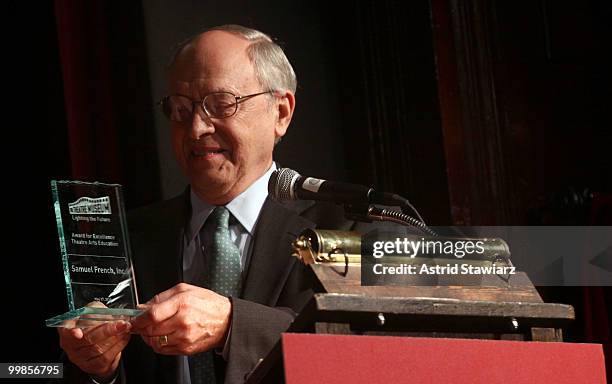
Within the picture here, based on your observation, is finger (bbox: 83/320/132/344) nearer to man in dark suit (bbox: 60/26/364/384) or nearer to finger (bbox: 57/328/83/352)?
finger (bbox: 57/328/83/352)

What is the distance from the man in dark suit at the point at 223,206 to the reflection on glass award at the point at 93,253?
57 centimetres

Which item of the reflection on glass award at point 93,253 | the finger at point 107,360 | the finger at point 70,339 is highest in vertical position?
the reflection on glass award at point 93,253

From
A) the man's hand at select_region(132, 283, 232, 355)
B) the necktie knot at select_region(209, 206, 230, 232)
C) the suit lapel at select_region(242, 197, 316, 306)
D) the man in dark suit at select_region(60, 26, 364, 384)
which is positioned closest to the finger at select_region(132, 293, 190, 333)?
the man's hand at select_region(132, 283, 232, 355)

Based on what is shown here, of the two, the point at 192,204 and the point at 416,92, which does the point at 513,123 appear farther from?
the point at 192,204

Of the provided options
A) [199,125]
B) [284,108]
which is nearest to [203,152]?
[199,125]

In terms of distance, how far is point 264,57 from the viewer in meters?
2.54

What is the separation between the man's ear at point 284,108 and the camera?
2600 mm

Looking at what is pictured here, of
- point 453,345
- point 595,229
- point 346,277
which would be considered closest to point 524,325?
point 453,345

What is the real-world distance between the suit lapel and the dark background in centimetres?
89

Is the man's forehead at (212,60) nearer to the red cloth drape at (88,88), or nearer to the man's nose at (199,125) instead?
the man's nose at (199,125)

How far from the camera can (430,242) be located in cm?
147

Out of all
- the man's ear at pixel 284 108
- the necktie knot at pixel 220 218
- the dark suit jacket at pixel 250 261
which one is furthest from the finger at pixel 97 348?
the man's ear at pixel 284 108

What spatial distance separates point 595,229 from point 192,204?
4.40 ft

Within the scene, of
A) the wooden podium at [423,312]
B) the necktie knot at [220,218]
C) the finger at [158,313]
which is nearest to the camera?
the wooden podium at [423,312]
